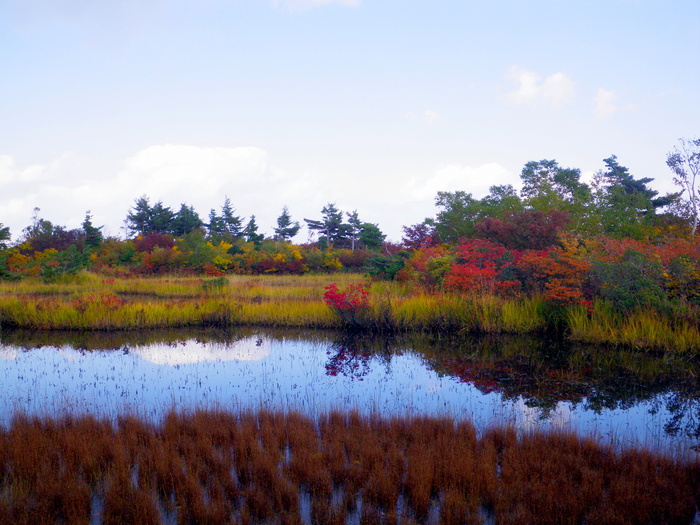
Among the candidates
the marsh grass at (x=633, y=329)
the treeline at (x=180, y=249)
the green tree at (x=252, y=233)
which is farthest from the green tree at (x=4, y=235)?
the marsh grass at (x=633, y=329)

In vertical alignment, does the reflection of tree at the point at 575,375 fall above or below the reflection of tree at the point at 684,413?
above


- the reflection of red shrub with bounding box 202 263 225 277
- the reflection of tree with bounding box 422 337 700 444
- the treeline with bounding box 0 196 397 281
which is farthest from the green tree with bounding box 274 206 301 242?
the reflection of tree with bounding box 422 337 700 444

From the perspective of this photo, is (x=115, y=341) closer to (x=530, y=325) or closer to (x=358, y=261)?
(x=530, y=325)

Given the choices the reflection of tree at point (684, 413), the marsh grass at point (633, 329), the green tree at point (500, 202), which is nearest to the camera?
the reflection of tree at point (684, 413)

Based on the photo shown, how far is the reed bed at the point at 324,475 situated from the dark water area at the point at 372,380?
78 cm

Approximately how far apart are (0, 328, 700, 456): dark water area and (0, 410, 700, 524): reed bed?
0.78 meters

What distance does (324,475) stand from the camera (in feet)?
13.5

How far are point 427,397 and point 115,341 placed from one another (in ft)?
26.2

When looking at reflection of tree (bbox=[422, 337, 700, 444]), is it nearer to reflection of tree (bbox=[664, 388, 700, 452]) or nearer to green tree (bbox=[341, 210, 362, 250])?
reflection of tree (bbox=[664, 388, 700, 452])

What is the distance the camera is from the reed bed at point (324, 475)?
356cm

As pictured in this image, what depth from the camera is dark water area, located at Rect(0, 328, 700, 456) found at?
6.13 m

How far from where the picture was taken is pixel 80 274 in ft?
69.5

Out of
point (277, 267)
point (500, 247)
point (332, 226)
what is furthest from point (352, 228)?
point (500, 247)

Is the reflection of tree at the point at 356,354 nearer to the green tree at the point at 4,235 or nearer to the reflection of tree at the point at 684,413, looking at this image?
the reflection of tree at the point at 684,413
